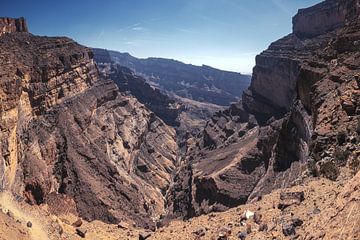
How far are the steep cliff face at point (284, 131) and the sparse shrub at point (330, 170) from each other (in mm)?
69

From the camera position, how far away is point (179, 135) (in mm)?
117625

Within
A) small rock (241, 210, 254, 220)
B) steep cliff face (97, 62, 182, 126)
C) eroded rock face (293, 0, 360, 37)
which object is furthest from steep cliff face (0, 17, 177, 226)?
eroded rock face (293, 0, 360, 37)

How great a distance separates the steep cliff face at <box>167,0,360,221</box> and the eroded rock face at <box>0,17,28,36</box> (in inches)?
1564

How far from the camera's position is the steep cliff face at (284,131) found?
84.2 feet

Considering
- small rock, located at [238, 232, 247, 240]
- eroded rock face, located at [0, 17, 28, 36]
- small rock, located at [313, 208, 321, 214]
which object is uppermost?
eroded rock face, located at [0, 17, 28, 36]

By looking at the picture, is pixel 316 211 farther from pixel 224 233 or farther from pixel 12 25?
pixel 12 25

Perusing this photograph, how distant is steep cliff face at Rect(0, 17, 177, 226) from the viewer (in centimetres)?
4350

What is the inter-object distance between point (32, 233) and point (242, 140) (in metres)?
50.3

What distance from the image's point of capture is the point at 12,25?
239ft

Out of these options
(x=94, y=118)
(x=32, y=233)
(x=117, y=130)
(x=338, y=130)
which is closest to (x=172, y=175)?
(x=117, y=130)

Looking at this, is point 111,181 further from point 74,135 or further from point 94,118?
point 94,118

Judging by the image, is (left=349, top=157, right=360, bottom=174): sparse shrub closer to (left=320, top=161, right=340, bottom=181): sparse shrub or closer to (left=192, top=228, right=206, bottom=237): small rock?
(left=320, top=161, right=340, bottom=181): sparse shrub

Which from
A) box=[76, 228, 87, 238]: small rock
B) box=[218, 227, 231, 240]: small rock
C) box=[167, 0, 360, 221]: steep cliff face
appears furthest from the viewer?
box=[76, 228, 87, 238]: small rock

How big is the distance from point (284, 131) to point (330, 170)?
67.7ft
